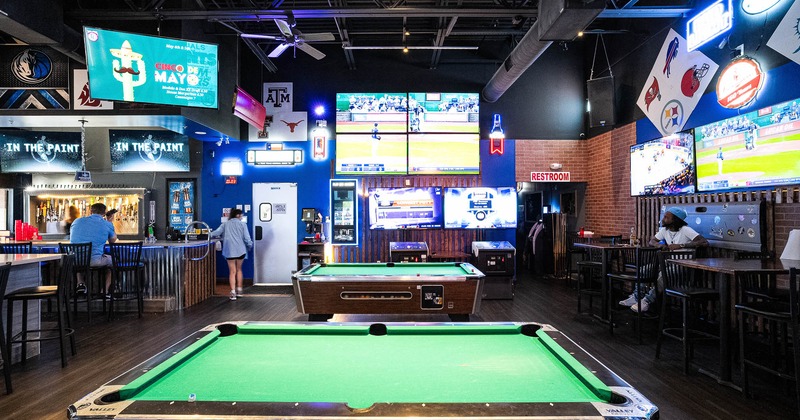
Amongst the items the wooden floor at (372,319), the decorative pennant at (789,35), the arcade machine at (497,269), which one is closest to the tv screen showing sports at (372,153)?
the arcade machine at (497,269)

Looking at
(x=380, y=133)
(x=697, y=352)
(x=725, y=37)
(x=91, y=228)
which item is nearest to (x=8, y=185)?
(x=91, y=228)

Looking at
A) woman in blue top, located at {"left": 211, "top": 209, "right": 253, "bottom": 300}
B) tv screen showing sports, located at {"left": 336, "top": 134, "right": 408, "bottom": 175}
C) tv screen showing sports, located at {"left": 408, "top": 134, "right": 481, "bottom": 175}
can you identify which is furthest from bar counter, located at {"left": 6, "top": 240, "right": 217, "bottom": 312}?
tv screen showing sports, located at {"left": 408, "top": 134, "right": 481, "bottom": 175}

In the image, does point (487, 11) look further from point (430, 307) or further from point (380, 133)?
point (430, 307)

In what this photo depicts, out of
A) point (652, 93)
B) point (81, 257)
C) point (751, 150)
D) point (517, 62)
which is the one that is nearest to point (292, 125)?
point (81, 257)

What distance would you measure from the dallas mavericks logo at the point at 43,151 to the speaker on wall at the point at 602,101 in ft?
34.5

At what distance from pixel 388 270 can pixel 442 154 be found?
4.23 m

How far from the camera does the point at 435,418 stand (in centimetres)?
134

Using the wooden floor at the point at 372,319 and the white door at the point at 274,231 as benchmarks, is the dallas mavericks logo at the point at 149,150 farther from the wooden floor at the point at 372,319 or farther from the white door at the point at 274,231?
the wooden floor at the point at 372,319

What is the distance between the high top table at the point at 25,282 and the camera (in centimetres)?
428

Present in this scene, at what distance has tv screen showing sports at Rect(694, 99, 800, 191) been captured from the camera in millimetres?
4406

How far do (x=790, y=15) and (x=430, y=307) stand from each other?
16.2 ft

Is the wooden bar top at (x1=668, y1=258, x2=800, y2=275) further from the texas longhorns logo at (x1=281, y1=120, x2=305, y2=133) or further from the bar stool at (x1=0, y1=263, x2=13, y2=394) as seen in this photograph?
the texas longhorns logo at (x1=281, y1=120, x2=305, y2=133)

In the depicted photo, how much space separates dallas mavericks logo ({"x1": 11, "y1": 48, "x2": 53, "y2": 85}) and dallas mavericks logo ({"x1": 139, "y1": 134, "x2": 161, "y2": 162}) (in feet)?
6.95

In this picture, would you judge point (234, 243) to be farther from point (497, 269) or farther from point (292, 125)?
point (497, 269)
